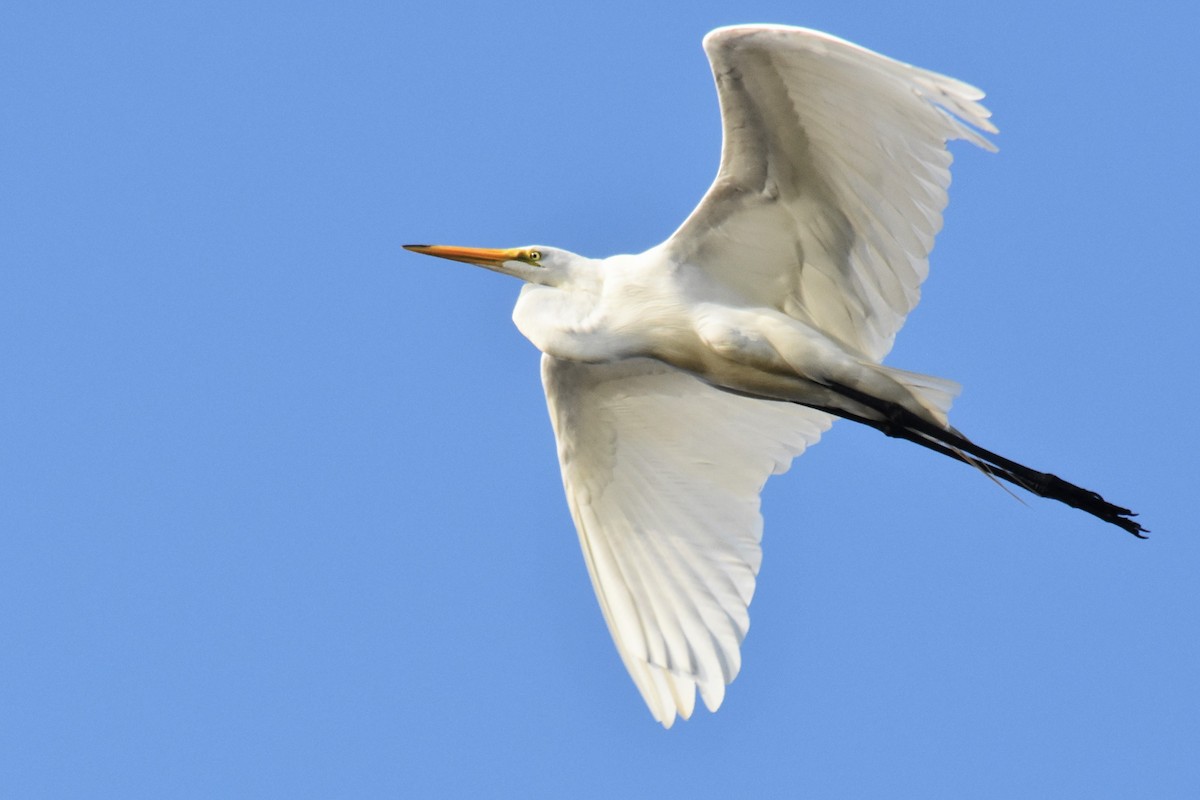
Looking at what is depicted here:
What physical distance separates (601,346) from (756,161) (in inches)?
38.3

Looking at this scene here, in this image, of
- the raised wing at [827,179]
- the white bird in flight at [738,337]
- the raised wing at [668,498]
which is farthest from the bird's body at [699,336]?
the raised wing at [668,498]

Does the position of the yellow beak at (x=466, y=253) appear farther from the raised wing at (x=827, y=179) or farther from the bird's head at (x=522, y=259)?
the raised wing at (x=827, y=179)

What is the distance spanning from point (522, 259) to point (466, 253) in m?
0.32

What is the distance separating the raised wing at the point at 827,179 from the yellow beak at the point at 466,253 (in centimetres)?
89

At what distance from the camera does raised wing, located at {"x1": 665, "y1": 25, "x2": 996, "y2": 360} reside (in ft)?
24.7

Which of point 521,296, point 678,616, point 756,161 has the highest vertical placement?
point 756,161

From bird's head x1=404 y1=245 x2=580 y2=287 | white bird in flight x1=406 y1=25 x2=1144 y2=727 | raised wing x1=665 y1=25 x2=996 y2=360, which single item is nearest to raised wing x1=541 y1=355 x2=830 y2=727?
white bird in flight x1=406 y1=25 x2=1144 y2=727

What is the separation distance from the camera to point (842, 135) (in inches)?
312

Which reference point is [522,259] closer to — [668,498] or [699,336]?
[699,336]

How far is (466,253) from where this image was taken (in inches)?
347

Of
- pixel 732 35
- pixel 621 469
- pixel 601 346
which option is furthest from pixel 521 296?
pixel 732 35

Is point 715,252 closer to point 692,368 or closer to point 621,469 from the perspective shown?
point 692,368

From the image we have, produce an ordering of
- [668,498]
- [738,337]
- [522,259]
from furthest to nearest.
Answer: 1. [668,498]
2. [522,259]
3. [738,337]

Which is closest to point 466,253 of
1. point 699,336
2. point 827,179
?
point 699,336
